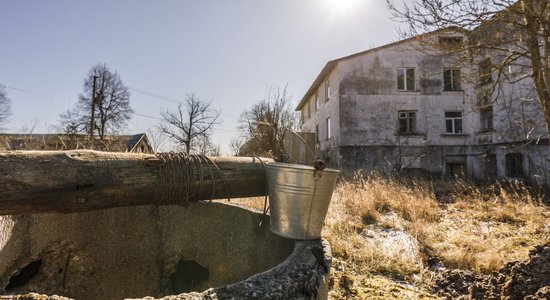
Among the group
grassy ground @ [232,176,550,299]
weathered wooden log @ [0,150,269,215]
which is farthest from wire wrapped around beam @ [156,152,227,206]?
grassy ground @ [232,176,550,299]

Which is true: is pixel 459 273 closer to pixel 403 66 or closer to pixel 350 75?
pixel 350 75

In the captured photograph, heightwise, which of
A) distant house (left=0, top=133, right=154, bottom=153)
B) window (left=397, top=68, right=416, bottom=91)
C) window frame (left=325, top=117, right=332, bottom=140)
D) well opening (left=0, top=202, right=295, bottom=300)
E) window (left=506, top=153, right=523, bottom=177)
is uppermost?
window (left=397, top=68, right=416, bottom=91)

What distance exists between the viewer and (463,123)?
735 inches

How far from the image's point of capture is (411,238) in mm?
5422

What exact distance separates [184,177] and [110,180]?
1.41 feet

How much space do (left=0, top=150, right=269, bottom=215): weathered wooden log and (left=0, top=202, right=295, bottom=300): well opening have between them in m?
0.55

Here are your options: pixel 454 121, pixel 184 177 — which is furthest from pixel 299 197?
pixel 454 121

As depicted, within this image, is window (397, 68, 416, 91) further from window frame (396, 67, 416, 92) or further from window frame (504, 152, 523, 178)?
window frame (504, 152, 523, 178)

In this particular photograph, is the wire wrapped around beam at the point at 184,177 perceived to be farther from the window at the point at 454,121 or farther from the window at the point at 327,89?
the window at the point at 327,89

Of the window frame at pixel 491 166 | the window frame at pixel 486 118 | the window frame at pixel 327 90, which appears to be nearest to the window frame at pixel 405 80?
the window frame at pixel 486 118

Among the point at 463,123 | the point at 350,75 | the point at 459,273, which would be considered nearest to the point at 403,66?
the point at 350,75

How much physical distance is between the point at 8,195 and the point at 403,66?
2001cm

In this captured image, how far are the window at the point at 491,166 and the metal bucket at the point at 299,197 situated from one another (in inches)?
701

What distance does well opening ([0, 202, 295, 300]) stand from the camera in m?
2.55
